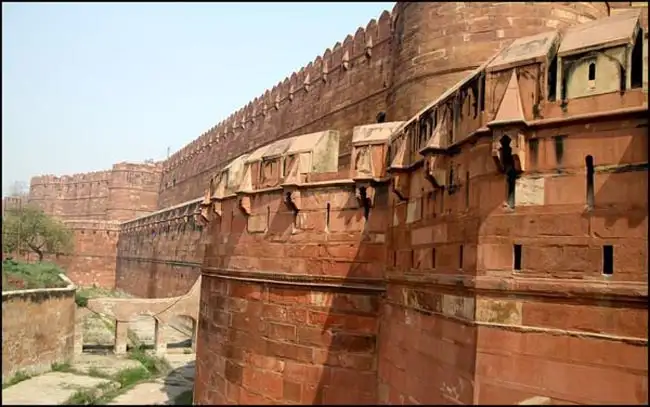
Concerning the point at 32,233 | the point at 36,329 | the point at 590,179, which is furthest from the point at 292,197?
the point at 32,233

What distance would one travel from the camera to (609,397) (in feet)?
13.4

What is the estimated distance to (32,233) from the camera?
1345 inches

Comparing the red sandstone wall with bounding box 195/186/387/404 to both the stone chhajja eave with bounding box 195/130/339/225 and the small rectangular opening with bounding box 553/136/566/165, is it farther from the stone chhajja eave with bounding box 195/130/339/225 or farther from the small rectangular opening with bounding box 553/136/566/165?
the small rectangular opening with bounding box 553/136/566/165

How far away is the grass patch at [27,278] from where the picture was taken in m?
17.8

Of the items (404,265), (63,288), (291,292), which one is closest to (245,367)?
(291,292)

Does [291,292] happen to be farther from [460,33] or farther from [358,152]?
[460,33]

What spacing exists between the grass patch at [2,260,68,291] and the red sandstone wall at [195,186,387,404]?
10.7 meters

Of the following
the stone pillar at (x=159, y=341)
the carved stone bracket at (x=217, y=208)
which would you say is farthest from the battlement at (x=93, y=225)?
the carved stone bracket at (x=217, y=208)

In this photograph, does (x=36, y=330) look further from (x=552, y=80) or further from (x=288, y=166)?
(x=552, y=80)

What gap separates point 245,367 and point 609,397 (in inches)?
198

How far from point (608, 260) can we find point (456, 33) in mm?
6609

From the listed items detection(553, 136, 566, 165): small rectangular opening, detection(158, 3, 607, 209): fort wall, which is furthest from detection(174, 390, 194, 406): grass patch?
detection(553, 136, 566, 165): small rectangular opening

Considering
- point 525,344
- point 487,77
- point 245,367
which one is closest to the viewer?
point 525,344

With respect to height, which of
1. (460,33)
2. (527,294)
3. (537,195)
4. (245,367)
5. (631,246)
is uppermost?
(460,33)
